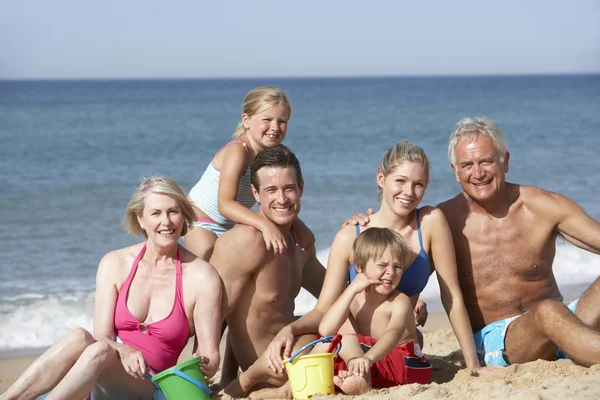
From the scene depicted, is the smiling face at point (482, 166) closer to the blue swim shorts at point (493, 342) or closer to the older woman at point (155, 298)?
the blue swim shorts at point (493, 342)

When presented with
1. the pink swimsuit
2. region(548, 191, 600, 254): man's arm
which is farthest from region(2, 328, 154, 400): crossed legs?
region(548, 191, 600, 254): man's arm

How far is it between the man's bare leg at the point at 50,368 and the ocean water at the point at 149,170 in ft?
11.1

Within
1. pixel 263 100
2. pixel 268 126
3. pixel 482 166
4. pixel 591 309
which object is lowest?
pixel 591 309

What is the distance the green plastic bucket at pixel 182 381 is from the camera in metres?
3.96

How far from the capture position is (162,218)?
439 cm

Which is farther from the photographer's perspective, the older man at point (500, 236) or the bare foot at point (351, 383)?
the older man at point (500, 236)

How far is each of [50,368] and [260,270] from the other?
1.36m

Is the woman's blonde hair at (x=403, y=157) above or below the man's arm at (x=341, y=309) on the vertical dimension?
above

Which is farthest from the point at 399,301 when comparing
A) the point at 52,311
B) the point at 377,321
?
the point at 52,311

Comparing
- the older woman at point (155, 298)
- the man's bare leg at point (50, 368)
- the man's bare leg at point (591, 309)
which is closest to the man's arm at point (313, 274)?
the older woman at point (155, 298)

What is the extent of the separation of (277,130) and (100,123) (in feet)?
101

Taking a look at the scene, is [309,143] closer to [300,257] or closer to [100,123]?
[100,123]

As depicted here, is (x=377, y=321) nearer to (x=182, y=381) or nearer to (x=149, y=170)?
(x=182, y=381)

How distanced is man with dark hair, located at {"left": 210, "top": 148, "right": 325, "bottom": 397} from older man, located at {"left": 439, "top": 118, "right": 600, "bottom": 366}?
3.88 ft
